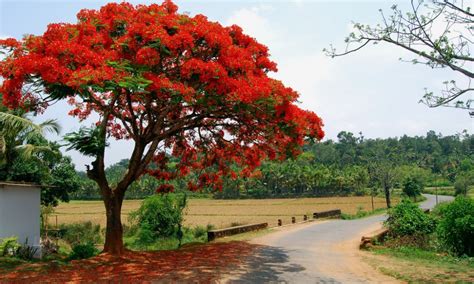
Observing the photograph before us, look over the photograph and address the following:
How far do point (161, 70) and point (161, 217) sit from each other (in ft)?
37.3

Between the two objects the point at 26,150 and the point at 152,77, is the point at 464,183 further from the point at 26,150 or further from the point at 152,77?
the point at 152,77

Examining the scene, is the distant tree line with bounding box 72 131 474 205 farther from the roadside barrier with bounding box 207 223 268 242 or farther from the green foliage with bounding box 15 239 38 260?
the green foliage with bounding box 15 239 38 260

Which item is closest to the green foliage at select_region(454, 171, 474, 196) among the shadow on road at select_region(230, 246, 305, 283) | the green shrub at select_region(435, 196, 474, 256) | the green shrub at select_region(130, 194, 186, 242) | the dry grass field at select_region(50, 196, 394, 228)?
the dry grass field at select_region(50, 196, 394, 228)

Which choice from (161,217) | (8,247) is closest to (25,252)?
(8,247)

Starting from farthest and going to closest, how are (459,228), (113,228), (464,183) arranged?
(464,183), (459,228), (113,228)

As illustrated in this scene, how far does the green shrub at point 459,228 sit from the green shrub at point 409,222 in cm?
113

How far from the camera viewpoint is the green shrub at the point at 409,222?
1711 centimetres

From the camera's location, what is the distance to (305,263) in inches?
488

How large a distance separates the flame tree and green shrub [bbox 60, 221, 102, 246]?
1533 cm

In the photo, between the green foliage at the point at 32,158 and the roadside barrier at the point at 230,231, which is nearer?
the green foliage at the point at 32,158

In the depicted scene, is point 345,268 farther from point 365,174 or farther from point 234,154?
point 365,174

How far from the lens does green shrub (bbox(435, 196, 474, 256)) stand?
49.4ft

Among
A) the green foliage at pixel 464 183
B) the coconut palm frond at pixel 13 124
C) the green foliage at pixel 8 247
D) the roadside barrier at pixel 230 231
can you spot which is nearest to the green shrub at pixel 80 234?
the roadside barrier at pixel 230 231

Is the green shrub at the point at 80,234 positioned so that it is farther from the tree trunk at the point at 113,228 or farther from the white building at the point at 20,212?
the tree trunk at the point at 113,228
